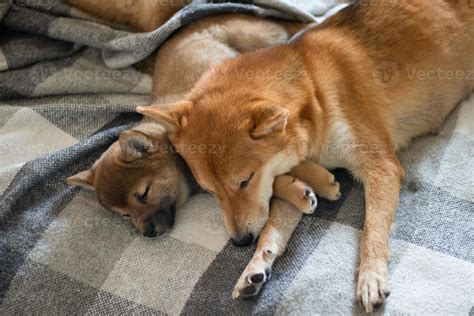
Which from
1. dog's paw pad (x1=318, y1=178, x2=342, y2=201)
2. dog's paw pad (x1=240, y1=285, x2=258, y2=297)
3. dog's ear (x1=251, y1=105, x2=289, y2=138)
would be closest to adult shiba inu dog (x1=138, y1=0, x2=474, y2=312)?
dog's ear (x1=251, y1=105, x2=289, y2=138)

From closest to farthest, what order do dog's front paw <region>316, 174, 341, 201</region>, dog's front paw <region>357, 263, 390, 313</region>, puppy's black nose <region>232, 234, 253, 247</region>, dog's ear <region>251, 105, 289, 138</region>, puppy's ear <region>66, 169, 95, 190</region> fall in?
dog's front paw <region>357, 263, 390, 313</region>, dog's ear <region>251, 105, 289, 138</region>, puppy's black nose <region>232, 234, 253, 247</region>, dog's front paw <region>316, 174, 341, 201</region>, puppy's ear <region>66, 169, 95, 190</region>

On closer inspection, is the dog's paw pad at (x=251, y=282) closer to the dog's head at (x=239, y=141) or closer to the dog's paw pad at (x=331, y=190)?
the dog's head at (x=239, y=141)

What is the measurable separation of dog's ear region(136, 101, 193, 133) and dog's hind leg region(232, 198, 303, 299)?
461 millimetres

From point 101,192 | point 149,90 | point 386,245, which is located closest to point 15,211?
point 101,192

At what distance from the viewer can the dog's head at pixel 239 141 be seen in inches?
69.9

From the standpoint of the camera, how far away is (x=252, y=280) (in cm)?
167

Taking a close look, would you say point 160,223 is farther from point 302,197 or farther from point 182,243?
point 302,197

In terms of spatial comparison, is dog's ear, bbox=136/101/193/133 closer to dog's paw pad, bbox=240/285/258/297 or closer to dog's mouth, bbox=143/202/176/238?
dog's mouth, bbox=143/202/176/238

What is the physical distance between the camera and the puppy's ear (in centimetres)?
204

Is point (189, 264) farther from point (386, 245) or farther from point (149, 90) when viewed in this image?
point (149, 90)

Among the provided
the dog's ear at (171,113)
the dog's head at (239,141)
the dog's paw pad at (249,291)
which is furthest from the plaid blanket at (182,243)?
the dog's ear at (171,113)

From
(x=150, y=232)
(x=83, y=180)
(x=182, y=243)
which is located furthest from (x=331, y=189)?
(x=83, y=180)

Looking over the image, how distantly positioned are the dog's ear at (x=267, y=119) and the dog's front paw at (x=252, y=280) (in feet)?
1.45

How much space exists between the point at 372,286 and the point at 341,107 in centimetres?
72
